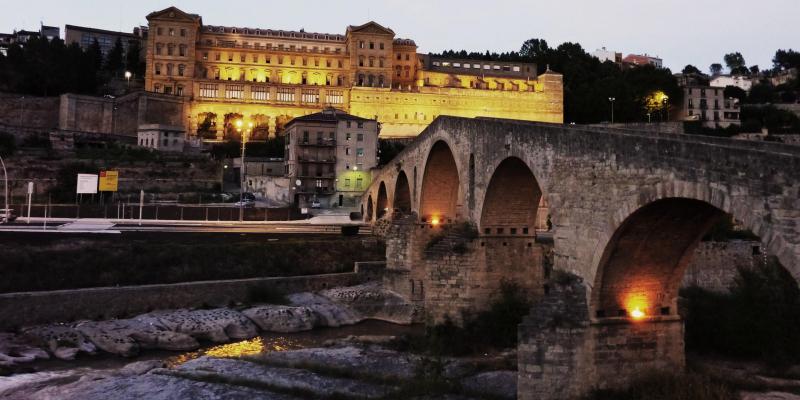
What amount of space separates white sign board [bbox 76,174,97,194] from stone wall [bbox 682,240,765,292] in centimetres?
3546

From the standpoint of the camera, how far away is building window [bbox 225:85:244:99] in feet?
313

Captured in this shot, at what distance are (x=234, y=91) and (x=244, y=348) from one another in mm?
78723

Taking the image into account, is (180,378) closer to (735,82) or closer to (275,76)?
(275,76)

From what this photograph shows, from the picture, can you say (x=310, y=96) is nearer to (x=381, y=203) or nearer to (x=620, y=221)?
(x=381, y=203)

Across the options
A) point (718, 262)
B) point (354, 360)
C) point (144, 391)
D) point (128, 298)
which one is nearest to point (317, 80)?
point (128, 298)

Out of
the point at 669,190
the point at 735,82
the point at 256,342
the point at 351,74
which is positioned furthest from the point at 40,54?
the point at 735,82

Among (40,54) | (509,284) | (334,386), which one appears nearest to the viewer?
(334,386)

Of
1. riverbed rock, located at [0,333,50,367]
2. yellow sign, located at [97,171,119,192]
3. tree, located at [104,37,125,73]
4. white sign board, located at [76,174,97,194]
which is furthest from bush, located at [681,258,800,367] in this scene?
tree, located at [104,37,125,73]

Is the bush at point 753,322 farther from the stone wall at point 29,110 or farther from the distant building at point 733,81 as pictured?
the distant building at point 733,81

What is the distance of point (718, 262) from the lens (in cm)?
3153

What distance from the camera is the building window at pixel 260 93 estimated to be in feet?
315

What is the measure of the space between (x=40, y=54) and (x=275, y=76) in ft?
114

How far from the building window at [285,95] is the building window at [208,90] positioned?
10046 millimetres

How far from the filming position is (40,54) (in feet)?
278
